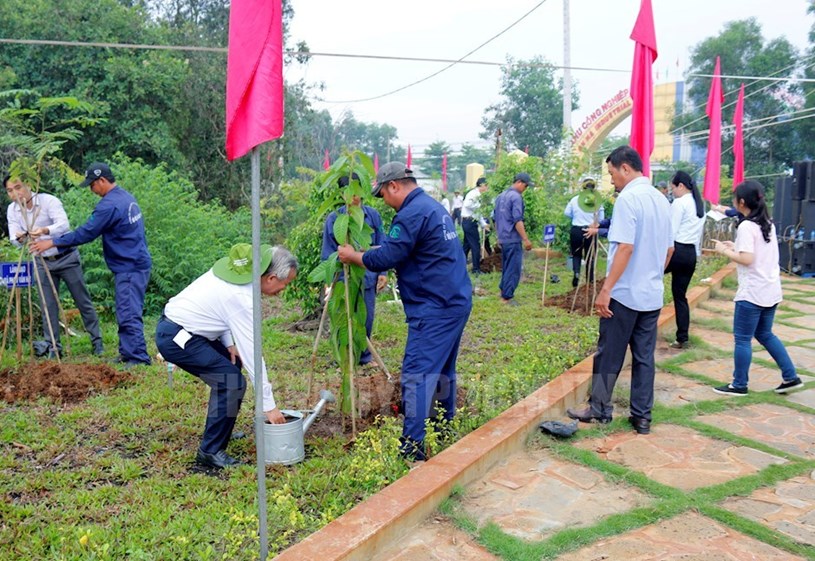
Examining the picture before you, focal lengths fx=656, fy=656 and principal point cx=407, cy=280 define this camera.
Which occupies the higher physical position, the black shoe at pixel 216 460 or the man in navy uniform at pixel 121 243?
the man in navy uniform at pixel 121 243

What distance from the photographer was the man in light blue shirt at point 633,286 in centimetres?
430

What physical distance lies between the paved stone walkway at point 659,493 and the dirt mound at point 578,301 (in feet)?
9.72

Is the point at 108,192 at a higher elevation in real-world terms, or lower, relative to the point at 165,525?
higher

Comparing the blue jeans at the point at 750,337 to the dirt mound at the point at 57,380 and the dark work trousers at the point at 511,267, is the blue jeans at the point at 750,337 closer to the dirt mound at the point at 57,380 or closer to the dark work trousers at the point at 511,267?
the dark work trousers at the point at 511,267

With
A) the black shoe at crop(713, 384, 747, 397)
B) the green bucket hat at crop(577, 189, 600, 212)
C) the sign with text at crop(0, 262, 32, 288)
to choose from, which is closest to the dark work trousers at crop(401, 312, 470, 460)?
the black shoe at crop(713, 384, 747, 397)

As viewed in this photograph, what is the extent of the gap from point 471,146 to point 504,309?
4887cm

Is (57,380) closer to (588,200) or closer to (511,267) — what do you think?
(511,267)

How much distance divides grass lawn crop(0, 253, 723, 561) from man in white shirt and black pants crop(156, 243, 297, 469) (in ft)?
1.03

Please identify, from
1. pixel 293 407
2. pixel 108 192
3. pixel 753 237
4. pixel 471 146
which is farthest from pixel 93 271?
pixel 471 146

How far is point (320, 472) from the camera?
12.3 feet

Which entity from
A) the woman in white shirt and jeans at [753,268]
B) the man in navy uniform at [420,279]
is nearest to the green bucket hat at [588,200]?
the woman in white shirt and jeans at [753,268]

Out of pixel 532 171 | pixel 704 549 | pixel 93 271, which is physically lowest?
pixel 704 549

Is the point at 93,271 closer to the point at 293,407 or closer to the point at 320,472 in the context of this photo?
the point at 293,407

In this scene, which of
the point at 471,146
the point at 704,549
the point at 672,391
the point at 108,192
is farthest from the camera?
the point at 471,146
